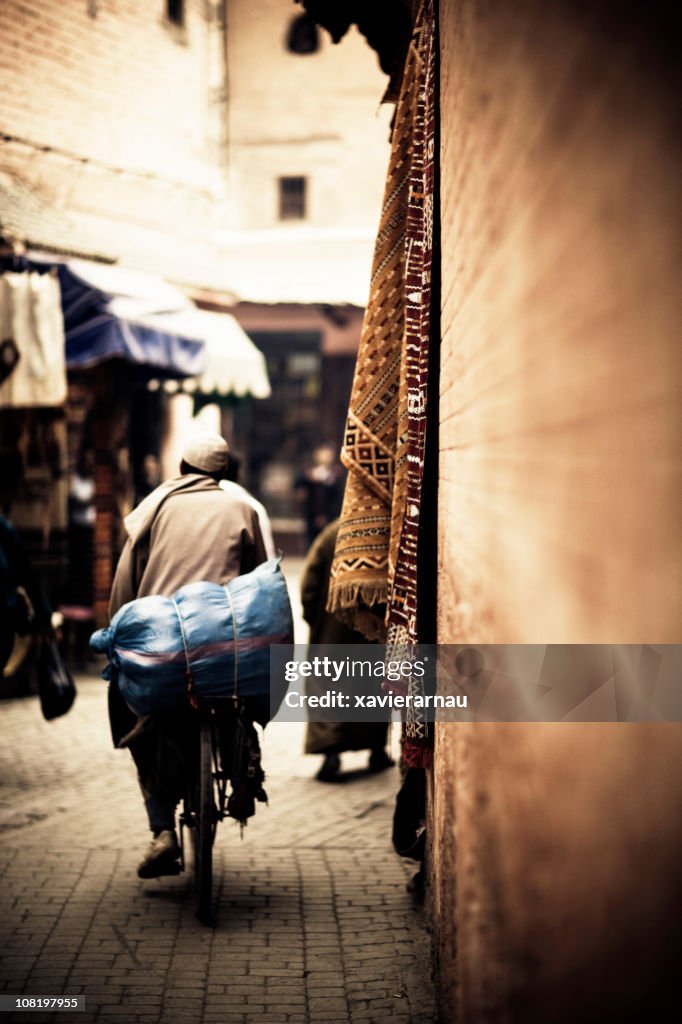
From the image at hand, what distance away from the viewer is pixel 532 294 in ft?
4.02

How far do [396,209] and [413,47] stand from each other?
1.64ft

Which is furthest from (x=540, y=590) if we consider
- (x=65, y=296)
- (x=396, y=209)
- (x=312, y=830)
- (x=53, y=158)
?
(x=53, y=158)

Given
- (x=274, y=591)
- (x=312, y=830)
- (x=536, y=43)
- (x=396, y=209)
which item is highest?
(x=396, y=209)

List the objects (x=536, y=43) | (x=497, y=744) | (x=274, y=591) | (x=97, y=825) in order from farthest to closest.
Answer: (x=97, y=825) < (x=274, y=591) < (x=497, y=744) < (x=536, y=43)

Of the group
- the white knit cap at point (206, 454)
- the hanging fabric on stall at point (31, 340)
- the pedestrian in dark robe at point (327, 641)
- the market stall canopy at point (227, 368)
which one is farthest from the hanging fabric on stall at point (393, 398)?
the market stall canopy at point (227, 368)

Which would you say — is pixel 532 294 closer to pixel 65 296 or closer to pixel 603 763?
pixel 603 763

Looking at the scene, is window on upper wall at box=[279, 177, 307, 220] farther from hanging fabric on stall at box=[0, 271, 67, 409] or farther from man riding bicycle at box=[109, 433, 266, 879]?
man riding bicycle at box=[109, 433, 266, 879]

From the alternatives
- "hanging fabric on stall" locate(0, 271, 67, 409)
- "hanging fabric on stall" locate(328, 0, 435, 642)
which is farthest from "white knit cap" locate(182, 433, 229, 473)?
"hanging fabric on stall" locate(0, 271, 67, 409)

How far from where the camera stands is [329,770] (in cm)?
666

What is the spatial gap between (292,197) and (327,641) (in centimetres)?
1666

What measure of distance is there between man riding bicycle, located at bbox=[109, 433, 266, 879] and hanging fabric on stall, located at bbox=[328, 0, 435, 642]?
3.46ft

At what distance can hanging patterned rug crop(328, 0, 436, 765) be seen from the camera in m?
→ 3.38

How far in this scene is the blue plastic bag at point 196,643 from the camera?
422cm

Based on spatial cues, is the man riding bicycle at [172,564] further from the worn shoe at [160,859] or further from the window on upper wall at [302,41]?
the window on upper wall at [302,41]
